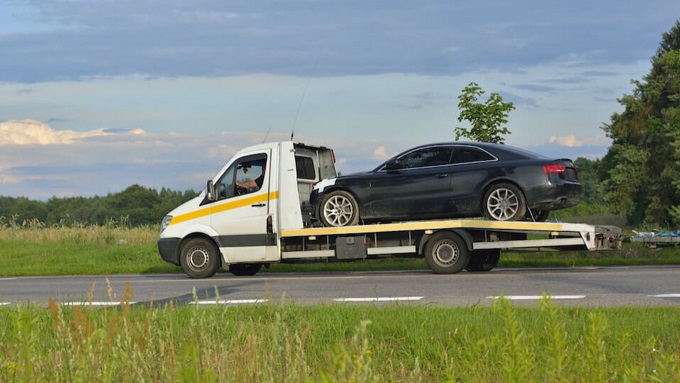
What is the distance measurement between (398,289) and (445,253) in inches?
97.4

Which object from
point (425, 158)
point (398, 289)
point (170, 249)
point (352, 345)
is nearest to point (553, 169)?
point (425, 158)

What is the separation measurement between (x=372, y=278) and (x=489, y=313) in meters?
6.89

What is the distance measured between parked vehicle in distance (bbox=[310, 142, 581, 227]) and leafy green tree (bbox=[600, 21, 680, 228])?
39.2 meters

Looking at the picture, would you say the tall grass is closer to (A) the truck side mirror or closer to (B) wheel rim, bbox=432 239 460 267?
(B) wheel rim, bbox=432 239 460 267

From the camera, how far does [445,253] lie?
15.9 metres

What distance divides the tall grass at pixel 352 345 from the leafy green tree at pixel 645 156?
151 feet

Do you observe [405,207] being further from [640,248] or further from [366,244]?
[640,248]

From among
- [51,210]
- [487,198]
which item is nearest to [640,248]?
[487,198]

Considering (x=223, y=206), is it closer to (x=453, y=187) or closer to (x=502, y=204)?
(x=453, y=187)

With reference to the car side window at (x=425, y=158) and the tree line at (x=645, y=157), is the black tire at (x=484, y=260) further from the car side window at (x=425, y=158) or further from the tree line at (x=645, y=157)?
the tree line at (x=645, y=157)

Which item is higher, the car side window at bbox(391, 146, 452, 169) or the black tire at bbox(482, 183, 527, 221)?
the car side window at bbox(391, 146, 452, 169)

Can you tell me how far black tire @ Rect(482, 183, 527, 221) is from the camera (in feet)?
51.1

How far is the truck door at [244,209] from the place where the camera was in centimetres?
1712

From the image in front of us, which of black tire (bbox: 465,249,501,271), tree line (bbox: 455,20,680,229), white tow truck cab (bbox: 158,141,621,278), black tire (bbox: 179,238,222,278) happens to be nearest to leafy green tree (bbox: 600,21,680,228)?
tree line (bbox: 455,20,680,229)
